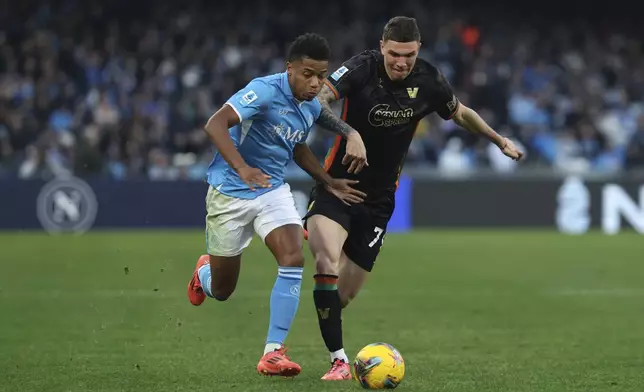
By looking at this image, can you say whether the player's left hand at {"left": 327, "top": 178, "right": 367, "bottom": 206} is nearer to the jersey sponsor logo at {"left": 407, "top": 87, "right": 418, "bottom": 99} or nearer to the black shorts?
the black shorts

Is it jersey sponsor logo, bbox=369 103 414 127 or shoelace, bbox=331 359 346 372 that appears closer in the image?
shoelace, bbox=331 359 346 372

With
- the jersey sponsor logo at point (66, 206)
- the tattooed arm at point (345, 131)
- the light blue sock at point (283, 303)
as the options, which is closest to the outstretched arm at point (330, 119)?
the tattooed arm at point (345, 131)

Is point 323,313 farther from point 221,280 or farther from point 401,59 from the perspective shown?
point 401,59

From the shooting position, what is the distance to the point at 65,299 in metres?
11.9

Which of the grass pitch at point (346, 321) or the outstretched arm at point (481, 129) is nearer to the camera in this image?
the grass pitch at point (346, 321)

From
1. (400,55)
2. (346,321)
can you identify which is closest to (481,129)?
(400,55)

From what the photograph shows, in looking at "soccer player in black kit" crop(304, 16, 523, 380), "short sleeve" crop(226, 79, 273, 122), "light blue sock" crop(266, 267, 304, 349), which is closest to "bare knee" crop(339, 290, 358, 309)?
"soccer player in black kit" crop(304, 16, 523, 380)

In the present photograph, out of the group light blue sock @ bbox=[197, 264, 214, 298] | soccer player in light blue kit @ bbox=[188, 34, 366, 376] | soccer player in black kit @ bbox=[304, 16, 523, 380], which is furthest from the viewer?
light blue sock @ bbox=[197, 264, 214, 298]

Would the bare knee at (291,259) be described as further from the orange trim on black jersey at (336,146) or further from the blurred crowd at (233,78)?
the blurred crowd at (233,78)

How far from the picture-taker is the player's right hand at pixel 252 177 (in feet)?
22.1

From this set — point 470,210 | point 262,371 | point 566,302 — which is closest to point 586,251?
point 470,210

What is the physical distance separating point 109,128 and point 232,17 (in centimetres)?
693

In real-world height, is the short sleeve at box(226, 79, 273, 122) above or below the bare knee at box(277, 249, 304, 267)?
above

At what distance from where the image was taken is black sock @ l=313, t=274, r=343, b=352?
7.21 m
